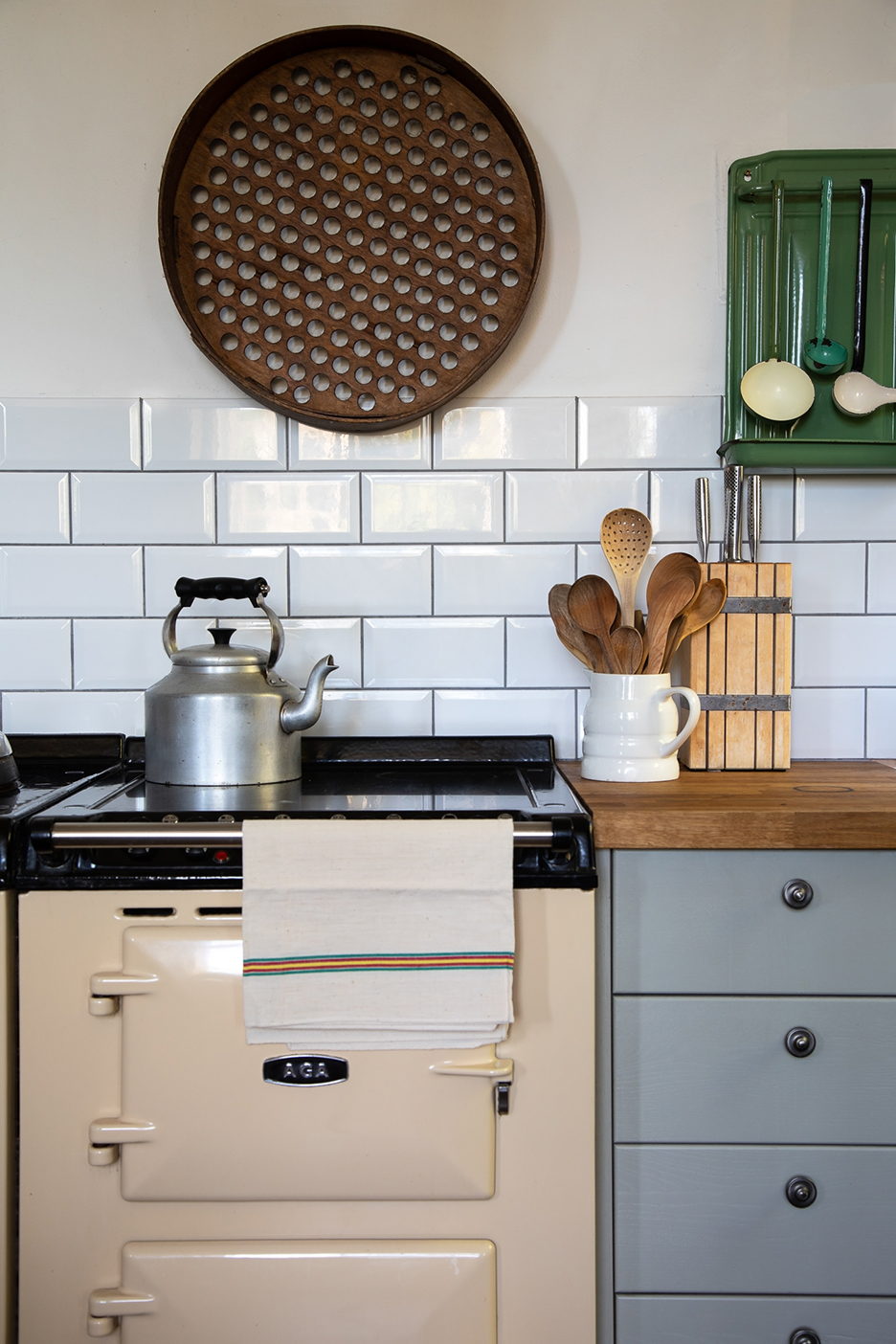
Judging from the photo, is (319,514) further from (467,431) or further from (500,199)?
(500,199)

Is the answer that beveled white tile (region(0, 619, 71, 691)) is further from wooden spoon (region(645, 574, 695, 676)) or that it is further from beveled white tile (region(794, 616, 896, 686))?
beveled white tile (region(794, 616, 896, 686))

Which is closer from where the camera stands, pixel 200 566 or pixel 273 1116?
pixel 273 1116

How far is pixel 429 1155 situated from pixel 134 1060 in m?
0.39

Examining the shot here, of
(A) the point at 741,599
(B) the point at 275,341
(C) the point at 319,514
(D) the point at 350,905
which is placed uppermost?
(B) the point at 275,341

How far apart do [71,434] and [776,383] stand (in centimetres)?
125

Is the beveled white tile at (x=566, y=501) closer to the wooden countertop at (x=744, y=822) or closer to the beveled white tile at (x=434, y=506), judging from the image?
the beveled white tile at (x=434, y=506)

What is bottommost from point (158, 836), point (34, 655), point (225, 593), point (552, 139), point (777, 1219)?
point (777, 1219)

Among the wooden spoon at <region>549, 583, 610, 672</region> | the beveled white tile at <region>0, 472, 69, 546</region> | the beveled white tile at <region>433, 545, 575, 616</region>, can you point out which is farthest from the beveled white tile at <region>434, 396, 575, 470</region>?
the beveled white tile at <region>0, 472, 69, 546</region>

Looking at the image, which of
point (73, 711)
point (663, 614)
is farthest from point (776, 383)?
point (73, 711)

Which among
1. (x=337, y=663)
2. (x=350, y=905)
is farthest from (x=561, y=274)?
(x=350, y=905)

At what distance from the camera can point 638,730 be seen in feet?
4.83

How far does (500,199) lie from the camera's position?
65.4 inches

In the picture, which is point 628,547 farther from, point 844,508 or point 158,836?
point 158,836

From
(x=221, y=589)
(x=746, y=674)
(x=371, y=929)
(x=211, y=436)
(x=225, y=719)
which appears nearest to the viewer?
(x=371, y=929)
